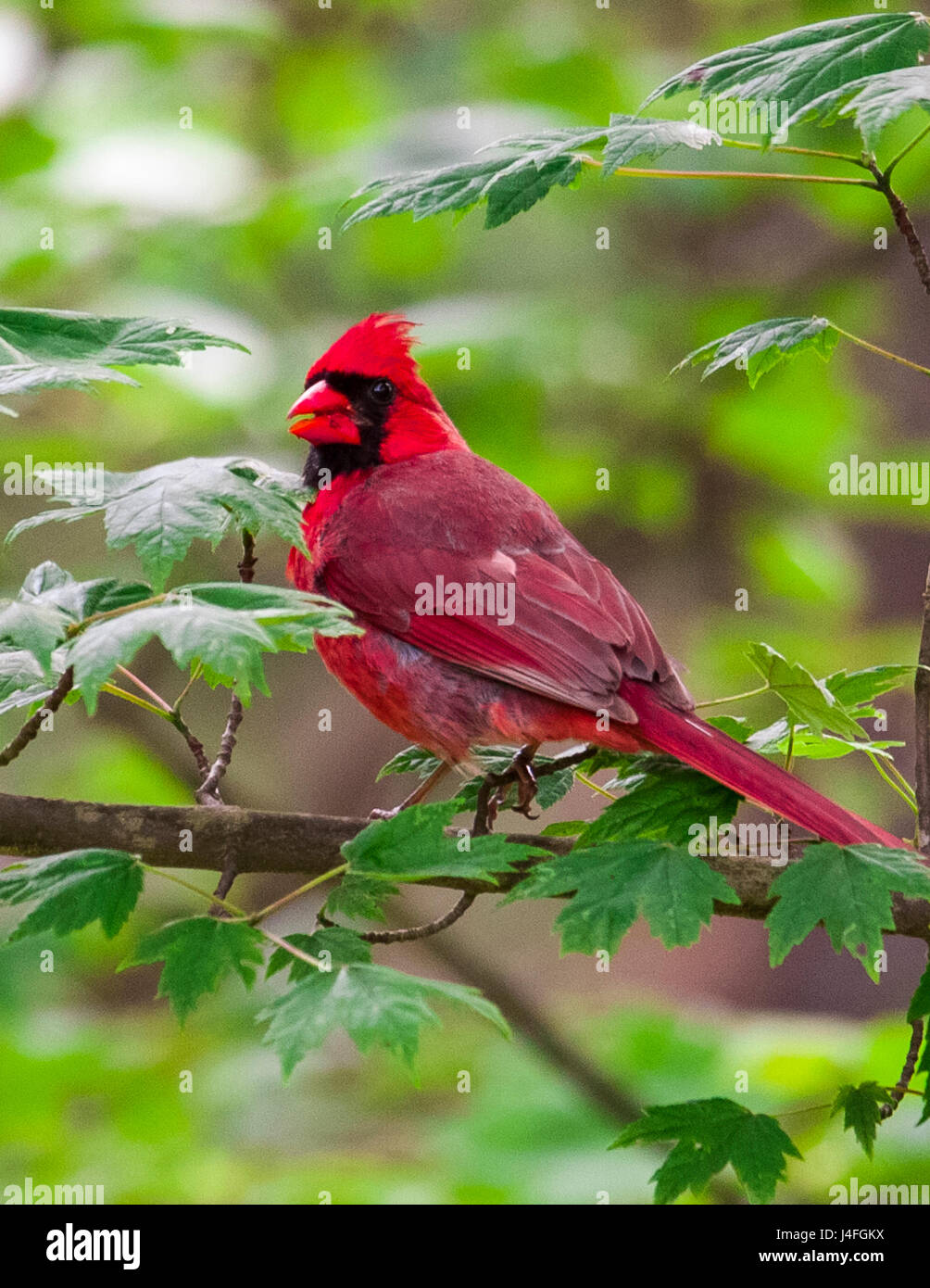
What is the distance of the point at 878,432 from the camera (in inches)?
187

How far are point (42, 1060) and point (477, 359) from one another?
6.25 feet

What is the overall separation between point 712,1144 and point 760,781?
41 centimetres

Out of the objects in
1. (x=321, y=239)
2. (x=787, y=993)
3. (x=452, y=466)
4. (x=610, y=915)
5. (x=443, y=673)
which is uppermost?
(x=321, y=239)

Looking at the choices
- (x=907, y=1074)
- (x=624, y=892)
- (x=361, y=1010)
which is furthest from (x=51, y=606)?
(x=907, y=1074)

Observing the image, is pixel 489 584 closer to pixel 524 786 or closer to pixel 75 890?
pixel 524 786

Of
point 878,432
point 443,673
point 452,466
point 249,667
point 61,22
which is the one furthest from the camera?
point 878,432

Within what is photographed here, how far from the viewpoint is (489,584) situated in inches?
85.3

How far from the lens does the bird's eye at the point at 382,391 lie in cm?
253

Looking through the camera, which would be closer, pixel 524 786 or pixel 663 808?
pixel 663 808

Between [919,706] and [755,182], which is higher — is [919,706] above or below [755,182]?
below

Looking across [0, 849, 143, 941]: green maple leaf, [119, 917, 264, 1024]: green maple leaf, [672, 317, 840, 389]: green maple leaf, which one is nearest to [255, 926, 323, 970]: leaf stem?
[119, 917, 264, 1024]: green maple leaf

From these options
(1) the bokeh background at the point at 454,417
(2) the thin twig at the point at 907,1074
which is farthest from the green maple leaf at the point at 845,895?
(1) the bokeh background at the point at 454,417

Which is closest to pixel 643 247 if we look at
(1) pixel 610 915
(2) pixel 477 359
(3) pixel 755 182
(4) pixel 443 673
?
(3) pixel 755 182

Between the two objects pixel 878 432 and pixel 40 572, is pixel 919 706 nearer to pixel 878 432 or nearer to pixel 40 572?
pixel 40 572
